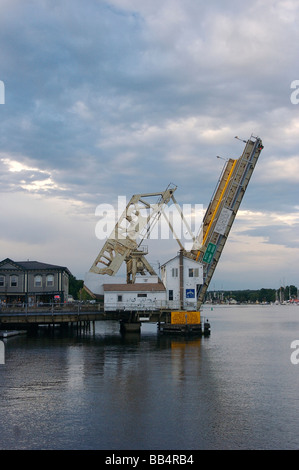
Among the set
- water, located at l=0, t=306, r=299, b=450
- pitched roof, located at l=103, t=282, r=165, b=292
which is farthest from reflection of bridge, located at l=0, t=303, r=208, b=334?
water, located at l=0, t=306, r=299, b=450

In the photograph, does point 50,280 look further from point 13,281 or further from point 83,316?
point 83,316

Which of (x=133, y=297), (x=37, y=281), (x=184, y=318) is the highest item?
(x=37, y=281)

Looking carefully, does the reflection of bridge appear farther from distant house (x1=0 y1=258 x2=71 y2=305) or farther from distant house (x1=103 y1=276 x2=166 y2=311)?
distant house (x1=0 y1=258 x2=71 y2=305)

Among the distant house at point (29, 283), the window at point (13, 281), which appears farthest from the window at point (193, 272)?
the window at point (13, 281)

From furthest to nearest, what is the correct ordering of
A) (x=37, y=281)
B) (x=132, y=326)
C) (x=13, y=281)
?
(x=37, y=281) → (x=13, y=281) → (x=132, y=326)

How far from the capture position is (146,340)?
139 ft

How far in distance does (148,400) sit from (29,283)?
41009 mm

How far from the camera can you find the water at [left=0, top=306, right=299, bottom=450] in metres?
14.8

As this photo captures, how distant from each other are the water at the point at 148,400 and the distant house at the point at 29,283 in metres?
24.7

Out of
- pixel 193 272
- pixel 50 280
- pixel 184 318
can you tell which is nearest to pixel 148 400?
pixel 184 318

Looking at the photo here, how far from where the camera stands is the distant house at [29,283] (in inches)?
2269

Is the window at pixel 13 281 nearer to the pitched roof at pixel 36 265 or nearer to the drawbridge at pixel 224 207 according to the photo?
the pitched roof at pixel 36 265

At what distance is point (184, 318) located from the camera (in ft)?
147
